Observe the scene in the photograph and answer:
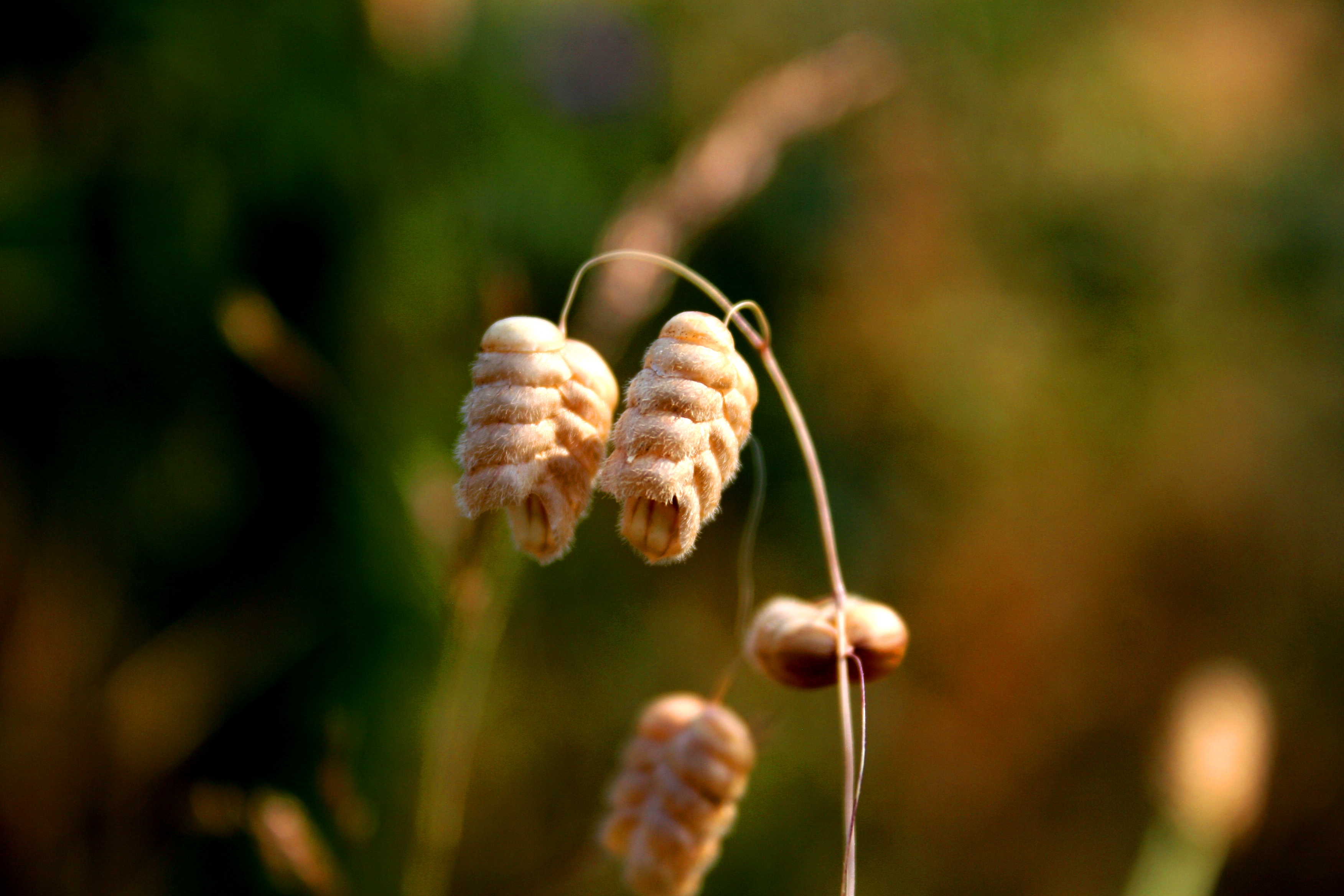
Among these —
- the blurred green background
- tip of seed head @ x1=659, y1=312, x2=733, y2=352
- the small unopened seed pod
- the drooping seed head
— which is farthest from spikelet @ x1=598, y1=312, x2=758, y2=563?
the drooping seed head

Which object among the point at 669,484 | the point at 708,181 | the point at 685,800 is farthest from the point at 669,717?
the point at 708,181

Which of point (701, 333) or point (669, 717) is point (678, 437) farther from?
point (669, 717)

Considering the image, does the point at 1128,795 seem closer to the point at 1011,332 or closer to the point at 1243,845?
the point at 1243,845

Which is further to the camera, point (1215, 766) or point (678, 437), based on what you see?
point (1215, 766)

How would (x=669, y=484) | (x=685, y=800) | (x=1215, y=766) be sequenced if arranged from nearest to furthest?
(x=669, y=484)
(x=685, y=800)
(x=1215, y=766)

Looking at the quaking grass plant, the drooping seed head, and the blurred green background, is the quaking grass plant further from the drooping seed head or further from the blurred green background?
the drooping seed head

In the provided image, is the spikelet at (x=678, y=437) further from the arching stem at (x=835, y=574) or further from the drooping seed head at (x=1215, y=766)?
the drooping seed head at (x=1215, y=766)

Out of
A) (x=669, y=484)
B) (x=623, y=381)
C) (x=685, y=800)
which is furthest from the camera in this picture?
(x=623, y=381)
